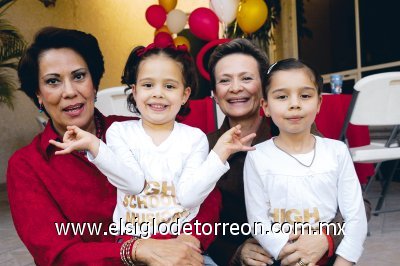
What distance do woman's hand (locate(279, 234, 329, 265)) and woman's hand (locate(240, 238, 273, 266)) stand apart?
77 millimetres

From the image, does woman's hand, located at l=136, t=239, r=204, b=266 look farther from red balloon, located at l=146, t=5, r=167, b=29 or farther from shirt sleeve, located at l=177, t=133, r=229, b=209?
red balloon, located at l=146, t=5, r=167, b=29

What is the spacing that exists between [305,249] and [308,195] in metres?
0.17

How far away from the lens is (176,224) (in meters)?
1.50

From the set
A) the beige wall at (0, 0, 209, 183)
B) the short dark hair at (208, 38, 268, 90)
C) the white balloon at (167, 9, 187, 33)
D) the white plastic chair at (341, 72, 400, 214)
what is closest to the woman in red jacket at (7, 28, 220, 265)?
the short dark hair at (208, 38, 268, 90)

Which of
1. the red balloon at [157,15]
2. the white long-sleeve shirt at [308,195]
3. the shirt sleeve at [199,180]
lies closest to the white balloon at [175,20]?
the red balloon at [157,15]

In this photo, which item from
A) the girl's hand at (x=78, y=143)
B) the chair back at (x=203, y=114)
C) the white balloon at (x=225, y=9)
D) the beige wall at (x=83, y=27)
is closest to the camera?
the girl's hand at (x=78, y=143)

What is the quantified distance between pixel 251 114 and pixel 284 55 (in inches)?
229

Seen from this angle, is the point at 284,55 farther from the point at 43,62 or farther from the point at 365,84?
the point at 43,62

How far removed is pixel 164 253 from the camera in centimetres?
140

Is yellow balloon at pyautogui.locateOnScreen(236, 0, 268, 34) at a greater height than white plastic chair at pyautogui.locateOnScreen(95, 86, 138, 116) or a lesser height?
greater

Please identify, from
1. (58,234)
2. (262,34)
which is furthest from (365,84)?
(262,34)

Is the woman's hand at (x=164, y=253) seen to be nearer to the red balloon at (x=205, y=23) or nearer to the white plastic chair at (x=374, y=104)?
the white plastic chair at (x=374, y=104)

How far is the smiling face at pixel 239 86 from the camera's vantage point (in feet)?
6.06

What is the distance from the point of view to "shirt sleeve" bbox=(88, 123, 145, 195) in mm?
1380
